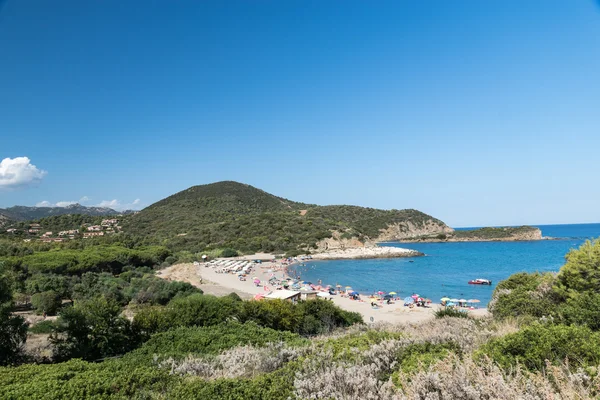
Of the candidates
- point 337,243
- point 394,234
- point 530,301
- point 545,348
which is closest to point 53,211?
point 337,243

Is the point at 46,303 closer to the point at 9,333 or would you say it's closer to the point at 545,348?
the point at 9,333

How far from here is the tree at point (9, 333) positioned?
9664 millimetres

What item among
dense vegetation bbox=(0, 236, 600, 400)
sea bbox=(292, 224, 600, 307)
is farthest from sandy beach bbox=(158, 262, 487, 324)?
dense vegetation bbox=(0, 236, 600, 400)

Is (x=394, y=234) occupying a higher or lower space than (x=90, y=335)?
higher

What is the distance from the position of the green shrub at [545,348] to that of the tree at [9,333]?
11.6 m

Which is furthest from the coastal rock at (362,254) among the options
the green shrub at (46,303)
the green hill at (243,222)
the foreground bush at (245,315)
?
the foreground bush at (245,315)

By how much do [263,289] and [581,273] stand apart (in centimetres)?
2796

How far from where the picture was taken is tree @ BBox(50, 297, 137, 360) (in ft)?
33.6

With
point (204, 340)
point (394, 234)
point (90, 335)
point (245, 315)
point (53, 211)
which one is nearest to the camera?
point (204, 340)

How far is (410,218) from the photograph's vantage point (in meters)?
126

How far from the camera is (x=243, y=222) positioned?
270ft

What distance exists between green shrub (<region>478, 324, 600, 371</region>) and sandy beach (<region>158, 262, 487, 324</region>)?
1121cm

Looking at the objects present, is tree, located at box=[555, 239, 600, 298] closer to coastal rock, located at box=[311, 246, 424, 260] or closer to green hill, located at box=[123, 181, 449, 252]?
coastal rock, located at box=[311, 246, 424, 260]

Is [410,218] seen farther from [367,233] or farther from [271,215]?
[271,215]
